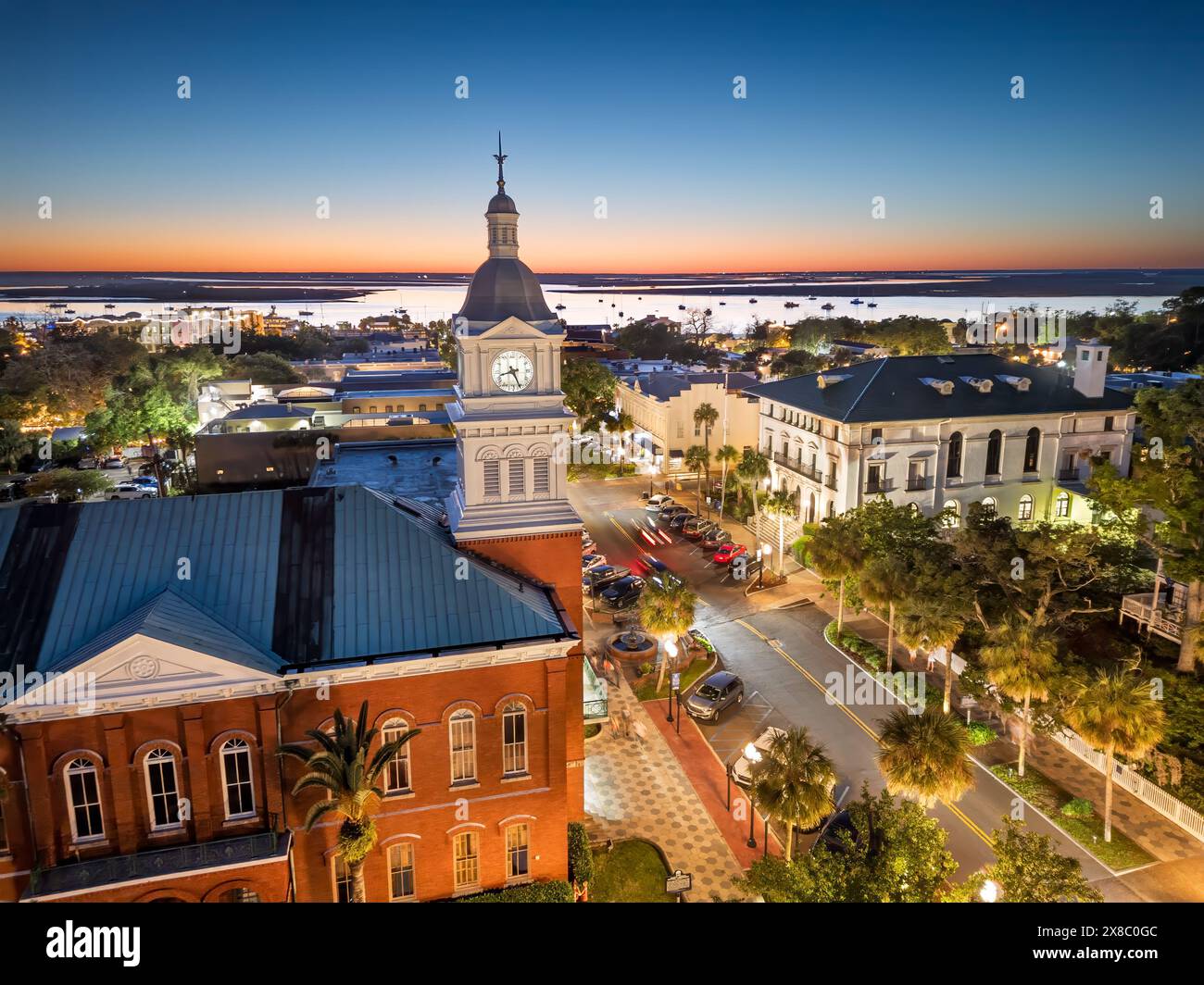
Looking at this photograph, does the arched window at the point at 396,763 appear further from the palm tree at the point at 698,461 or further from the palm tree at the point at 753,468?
the palm tree at the point at 698,461

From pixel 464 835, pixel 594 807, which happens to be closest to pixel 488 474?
pixel 464 835

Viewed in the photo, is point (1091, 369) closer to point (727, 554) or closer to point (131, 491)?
point (727, 554)

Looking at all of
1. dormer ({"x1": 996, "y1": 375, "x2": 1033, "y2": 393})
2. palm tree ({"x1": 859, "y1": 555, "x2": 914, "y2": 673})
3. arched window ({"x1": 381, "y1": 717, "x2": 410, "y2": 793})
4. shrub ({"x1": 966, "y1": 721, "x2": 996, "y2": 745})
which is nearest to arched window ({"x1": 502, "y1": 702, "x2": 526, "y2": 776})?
arched window ({"x1": 381, "y1": 717, "x2": 410, "y2": 793})

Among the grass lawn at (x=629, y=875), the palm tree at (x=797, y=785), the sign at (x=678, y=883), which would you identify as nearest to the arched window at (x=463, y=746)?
the grass lawn at (x=629, y=875)

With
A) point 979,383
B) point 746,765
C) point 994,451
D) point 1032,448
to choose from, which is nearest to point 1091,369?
point 1032,448

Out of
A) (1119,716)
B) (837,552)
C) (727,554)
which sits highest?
(837,552)
